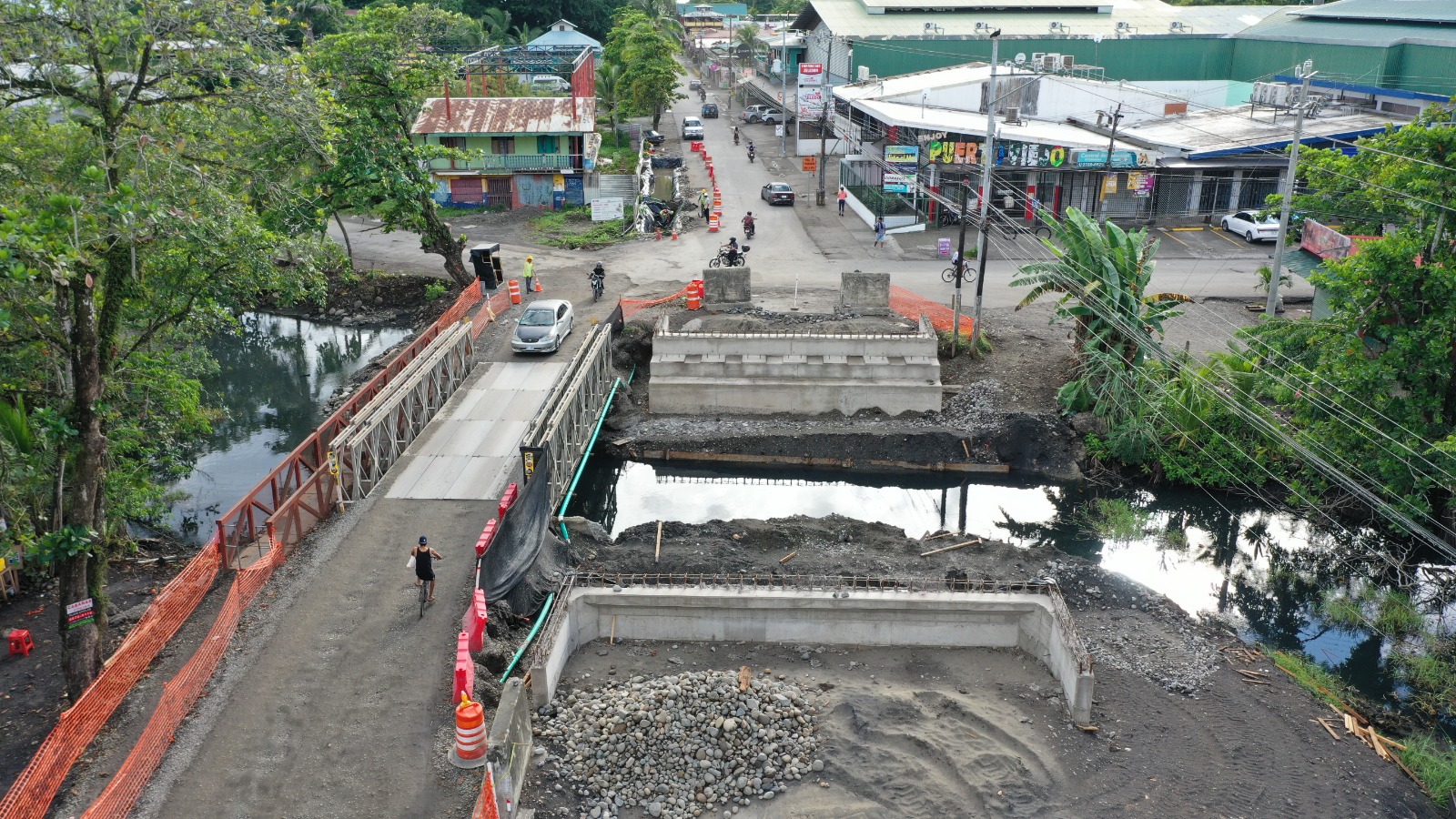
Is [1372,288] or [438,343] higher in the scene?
[1372,288]

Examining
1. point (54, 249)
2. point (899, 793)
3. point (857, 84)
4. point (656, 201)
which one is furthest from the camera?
point (857, 84)

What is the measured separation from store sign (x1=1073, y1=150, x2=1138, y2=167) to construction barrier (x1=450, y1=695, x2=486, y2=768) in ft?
148

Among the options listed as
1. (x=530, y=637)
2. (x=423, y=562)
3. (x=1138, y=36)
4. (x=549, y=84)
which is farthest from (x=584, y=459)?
(x=1138, y=36)

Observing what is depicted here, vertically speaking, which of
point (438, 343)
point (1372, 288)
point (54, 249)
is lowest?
point (438, 343)

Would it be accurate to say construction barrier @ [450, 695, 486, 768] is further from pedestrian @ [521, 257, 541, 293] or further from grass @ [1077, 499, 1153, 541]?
pedestrian @ [521, 257, 541, 293]

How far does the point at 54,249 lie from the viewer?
14.5m

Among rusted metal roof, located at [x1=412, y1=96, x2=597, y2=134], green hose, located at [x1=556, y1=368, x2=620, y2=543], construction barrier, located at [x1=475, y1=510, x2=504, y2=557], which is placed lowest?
green hose, located at [x1=556, y1=368, x2=620, y2=543]

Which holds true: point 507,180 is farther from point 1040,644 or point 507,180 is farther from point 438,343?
point 1040,644

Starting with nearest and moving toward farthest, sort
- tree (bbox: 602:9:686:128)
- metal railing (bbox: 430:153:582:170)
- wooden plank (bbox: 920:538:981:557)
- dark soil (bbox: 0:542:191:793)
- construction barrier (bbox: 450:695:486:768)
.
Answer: construction barrier (bbox: 450:695:486:768) → dark soil (bbox: 0:542:191:793) → wooden plank (bbox: 920:538:981:557) → metal railing (bbox: 430:153:582:170) → tree (bbox: 602:9:686:128)

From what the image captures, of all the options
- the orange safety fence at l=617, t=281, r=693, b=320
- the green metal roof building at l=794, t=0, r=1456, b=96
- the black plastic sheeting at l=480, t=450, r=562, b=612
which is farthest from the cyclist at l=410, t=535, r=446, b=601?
the green metal roof building at l=794, t=0, r=1456, b=96

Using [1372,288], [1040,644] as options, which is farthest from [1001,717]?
[1372,288]

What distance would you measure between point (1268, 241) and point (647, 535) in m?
39.1

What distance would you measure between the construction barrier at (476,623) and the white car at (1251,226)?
43161 mm

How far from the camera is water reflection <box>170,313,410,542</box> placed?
3281 centimetres
